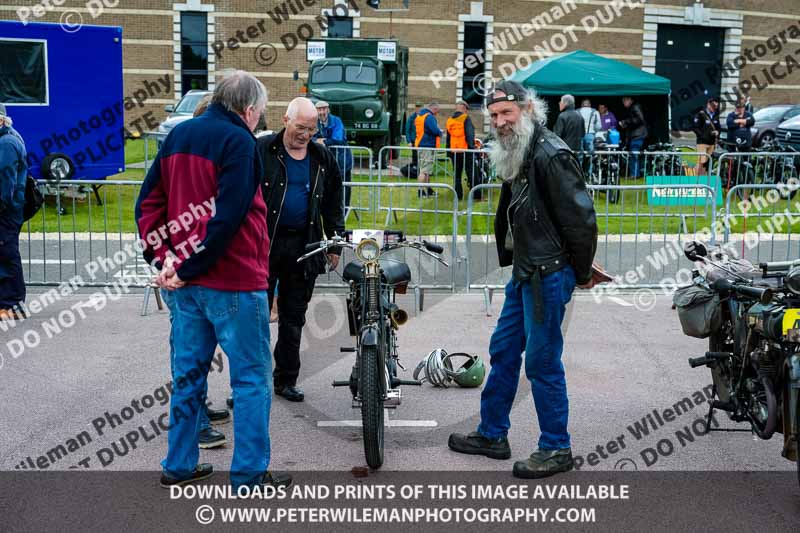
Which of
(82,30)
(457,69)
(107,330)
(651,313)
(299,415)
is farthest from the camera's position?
(457,69)

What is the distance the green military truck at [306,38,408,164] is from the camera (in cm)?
2327

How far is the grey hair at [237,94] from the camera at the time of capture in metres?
4.62

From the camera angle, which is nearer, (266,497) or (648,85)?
(266,497)

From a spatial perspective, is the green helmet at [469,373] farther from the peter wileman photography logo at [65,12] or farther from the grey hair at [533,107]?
the peter wileman photography logo at [65,12]

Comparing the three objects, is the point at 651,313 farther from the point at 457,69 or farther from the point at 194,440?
the point at 457,69

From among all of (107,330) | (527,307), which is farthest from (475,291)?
(527,307)

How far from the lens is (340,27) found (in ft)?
115

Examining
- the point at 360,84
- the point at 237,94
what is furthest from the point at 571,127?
the point at 237,94

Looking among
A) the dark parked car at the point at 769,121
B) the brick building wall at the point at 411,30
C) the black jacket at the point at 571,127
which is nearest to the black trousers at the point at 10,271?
the black jacket at the point at 571,127

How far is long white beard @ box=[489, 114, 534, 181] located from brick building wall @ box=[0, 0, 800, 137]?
2970 centimetres

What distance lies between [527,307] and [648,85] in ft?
57.1

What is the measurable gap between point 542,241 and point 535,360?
604mm

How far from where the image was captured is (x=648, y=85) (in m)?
21.3

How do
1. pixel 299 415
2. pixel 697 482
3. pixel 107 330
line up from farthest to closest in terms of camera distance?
pixel 107 330, pixel 299 415, pixel 697 482
